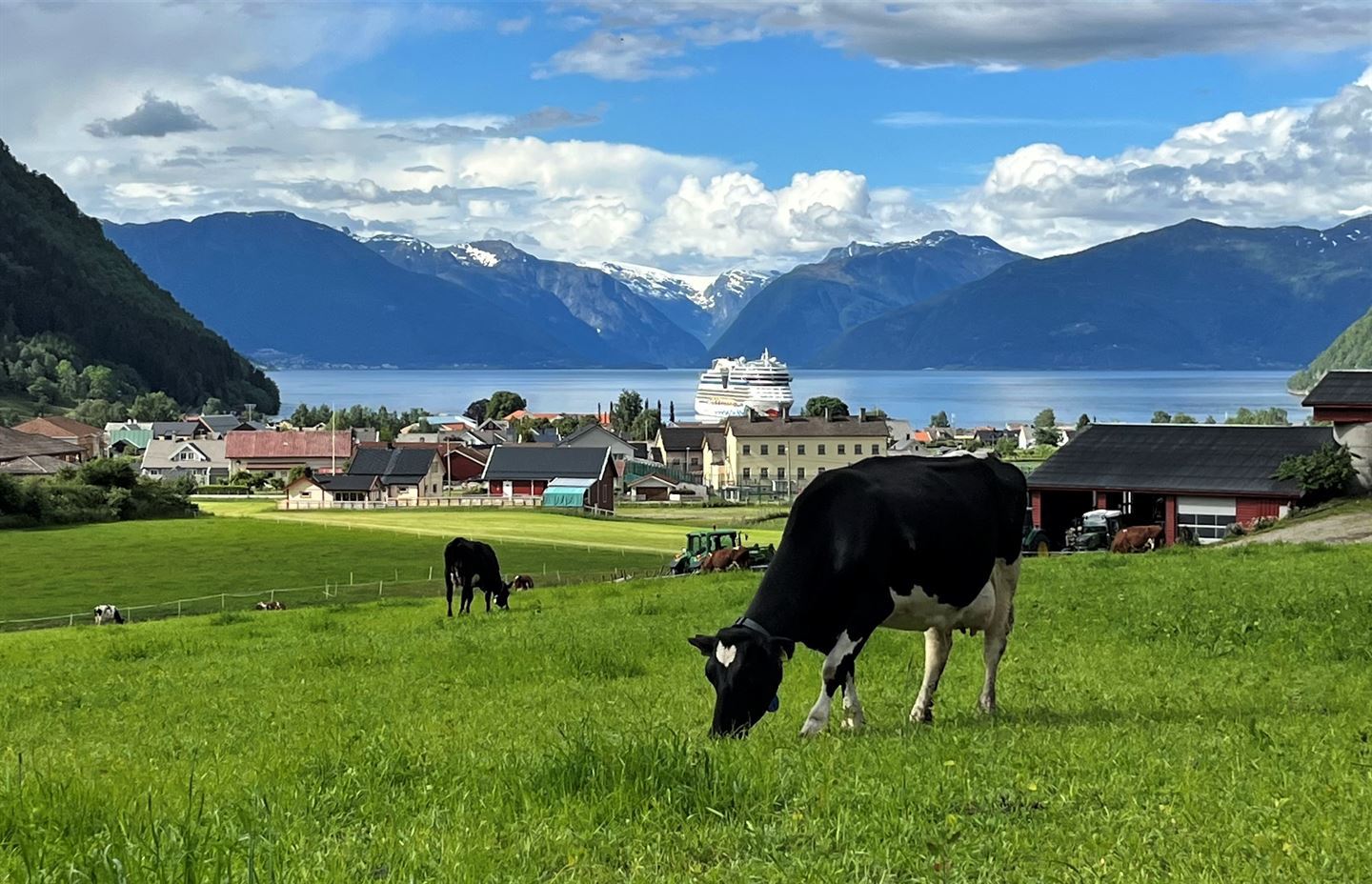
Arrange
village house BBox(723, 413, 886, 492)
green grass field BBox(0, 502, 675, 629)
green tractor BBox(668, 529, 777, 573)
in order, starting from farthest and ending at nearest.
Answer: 1. village house BBox(723, 413, 886, 492)
2. green grass field BBox(0, 502, 675, 629)
3. green tractor BBox(668, 529, 777, 573)

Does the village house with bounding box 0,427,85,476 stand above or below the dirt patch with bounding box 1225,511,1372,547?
above

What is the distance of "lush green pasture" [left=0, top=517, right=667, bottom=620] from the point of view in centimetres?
5106

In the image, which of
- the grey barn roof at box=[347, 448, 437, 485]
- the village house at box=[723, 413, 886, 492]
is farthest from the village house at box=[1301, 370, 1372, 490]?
the village house at box=[723, 413, 886, 492]

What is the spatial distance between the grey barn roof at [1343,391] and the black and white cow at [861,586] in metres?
44.6

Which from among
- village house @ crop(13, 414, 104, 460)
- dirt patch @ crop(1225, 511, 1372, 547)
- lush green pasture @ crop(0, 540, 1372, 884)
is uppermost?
village house @ crop(13, 414, 104, 460)

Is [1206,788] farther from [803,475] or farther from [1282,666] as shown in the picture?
[803,475]

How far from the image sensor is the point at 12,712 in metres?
16.3

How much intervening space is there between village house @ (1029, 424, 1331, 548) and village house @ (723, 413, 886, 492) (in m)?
79.5

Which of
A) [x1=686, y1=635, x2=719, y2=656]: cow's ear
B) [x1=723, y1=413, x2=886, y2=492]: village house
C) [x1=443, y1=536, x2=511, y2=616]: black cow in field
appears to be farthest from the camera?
[x1=723, y1=413, x2=886, y2=492]: village house

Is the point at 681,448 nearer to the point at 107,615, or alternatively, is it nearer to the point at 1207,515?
the point at 1207,515

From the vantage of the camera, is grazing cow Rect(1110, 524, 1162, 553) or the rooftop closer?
grazing cow Rect(1110, 524, 1162, 553)

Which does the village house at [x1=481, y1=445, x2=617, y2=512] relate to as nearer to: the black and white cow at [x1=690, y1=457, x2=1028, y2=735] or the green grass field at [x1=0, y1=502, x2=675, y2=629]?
the green grass field at [x1=0, y1=502, x2=675, y2=629]

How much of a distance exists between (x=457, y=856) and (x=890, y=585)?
17.3 feet

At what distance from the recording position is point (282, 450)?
155875mm
